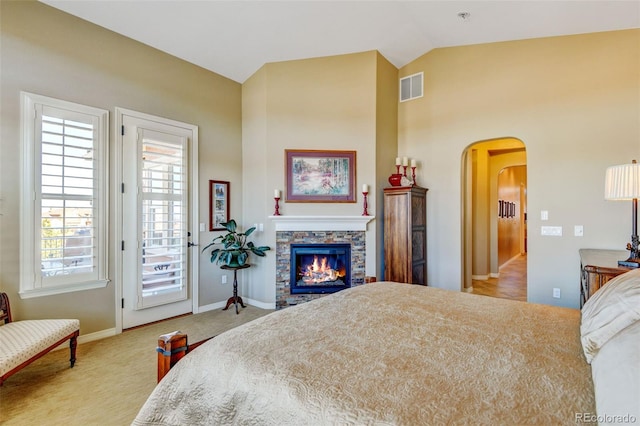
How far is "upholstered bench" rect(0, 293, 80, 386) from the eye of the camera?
84.8 inches

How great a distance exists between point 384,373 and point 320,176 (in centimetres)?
354

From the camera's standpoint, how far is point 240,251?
4.31 m

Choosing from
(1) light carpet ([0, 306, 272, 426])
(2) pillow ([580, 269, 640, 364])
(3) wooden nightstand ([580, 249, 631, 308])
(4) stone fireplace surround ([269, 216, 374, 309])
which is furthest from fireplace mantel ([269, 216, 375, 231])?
(2) pillow ([580, 269, 640, 364])

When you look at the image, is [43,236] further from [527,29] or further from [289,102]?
[527,29]

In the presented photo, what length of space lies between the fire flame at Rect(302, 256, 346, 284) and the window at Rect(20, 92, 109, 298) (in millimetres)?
2443

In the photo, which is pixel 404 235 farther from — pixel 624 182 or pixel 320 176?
pixel 624 182

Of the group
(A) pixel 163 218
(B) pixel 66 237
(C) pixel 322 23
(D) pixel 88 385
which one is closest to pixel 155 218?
(A) pixel 163 218

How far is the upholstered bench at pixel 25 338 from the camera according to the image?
2153 millimetres

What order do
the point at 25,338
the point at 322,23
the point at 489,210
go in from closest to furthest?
the point at 25,338
the point at 322,23
the point at 489,210

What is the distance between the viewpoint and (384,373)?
1.11 m

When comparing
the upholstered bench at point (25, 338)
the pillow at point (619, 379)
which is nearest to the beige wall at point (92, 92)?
the upholstered bench at point (25, 338)

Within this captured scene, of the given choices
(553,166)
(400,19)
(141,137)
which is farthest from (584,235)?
(141,137)

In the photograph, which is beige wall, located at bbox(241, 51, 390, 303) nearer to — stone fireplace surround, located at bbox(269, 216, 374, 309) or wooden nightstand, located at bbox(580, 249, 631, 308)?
stone fireplace surround, located at bbox(269, 216, 374, 309)

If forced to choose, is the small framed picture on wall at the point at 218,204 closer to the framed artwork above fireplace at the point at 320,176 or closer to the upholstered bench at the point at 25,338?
the framed artwork above fireplace at the point at 320,176
